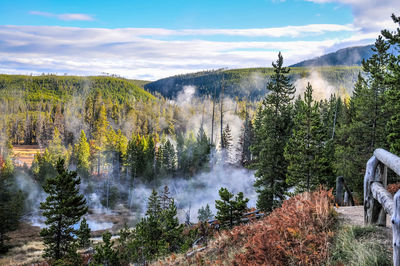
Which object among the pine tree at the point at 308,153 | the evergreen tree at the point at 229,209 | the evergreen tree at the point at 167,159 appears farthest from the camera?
the evergreen tree at the point at 167,159

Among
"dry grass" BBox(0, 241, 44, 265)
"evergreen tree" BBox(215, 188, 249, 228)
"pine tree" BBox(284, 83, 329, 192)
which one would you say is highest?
"pine tree" BBox(284, 83, 329, 192)

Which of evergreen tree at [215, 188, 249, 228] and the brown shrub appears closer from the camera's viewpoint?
the brown shrub

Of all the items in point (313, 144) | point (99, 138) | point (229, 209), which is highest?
Result: point (313, 144)

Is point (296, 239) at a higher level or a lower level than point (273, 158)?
higher

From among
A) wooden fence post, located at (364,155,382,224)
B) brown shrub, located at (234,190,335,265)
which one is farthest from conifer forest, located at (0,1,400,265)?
wooden fence post, located at (364,155,382,224)

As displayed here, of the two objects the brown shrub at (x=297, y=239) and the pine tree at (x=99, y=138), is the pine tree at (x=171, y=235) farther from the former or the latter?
the pine tree at (x=99, y=138)

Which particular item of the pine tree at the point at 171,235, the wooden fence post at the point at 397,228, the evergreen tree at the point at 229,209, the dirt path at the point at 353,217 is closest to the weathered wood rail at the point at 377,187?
the dirt path at the point at 353,217

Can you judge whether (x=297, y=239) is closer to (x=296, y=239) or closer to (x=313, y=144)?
(x=296, y=239)

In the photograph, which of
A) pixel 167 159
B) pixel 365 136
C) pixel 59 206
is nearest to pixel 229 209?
pixel 59 206

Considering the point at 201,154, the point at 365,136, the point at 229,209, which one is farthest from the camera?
the point at 201,154

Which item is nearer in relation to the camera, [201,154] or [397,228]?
[397,228]

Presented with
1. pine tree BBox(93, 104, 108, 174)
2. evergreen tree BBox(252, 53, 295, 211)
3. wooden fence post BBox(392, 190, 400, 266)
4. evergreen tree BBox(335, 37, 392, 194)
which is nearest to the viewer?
wooden fence post BBox(392, 190, 400, 266)

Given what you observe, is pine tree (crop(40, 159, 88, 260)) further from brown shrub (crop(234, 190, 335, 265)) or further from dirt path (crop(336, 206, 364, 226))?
dirt path (crop(336, 206, 364, 226))

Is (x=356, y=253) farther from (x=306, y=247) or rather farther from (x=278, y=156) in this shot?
(x=278, y=156)
